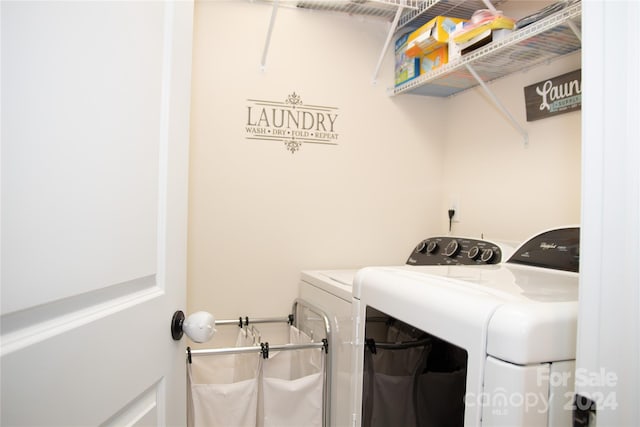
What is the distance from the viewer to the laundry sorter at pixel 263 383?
1471 millimetres

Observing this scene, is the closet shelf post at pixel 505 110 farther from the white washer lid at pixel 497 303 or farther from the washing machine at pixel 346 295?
the white washer lid at pixel 497 303

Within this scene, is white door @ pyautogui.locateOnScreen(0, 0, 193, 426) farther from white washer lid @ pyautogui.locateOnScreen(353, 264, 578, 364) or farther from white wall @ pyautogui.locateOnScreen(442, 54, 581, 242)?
white wall @ pyautogui.locateOnScreen(442, 54, 581, 242)

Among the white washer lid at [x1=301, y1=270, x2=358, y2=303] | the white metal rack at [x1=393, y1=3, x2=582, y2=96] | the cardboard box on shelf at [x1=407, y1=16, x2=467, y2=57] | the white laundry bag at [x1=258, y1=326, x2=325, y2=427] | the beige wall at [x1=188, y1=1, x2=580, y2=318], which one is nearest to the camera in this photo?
the white metal rack at [x1=393, y1=3, x2=582, y2=96]

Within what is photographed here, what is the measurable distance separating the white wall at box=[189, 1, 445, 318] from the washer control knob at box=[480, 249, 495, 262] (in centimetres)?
67

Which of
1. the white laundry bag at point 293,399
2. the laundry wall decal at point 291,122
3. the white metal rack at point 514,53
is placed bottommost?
the white laundry bag at point 293,399

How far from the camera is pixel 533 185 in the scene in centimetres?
170

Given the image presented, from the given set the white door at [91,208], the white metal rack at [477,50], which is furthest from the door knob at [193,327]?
the white metal rack at [477,50]

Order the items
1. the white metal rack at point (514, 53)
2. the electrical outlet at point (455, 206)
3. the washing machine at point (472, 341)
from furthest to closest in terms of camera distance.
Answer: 1. the electrical outlet at point (455, 206)
2. the white metal rack at point (514, 53)
3. the washing machine at point (472, 341)

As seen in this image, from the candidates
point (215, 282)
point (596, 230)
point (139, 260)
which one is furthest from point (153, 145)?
point (215, 282)

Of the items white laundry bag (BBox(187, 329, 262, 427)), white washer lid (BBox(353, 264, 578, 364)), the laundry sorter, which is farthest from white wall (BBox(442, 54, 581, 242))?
white laundry bag (BBox(187, 329, 262, 427))

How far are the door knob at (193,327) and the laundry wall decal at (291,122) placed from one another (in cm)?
117

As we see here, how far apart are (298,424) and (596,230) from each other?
1334 mm

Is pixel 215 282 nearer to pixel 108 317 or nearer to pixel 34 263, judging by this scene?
pixel 108 317

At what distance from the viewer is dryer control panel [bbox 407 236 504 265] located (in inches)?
59.8
